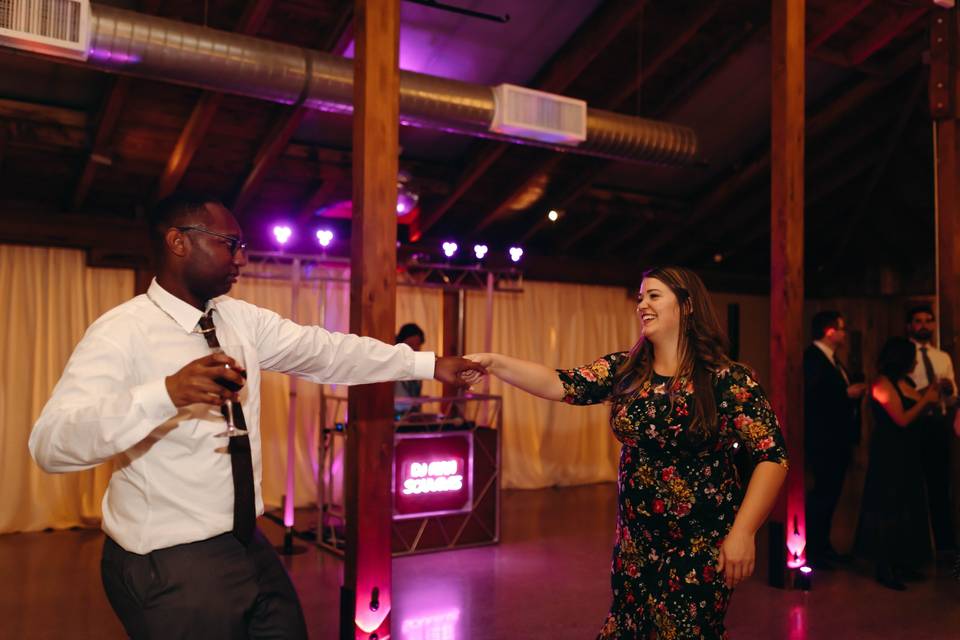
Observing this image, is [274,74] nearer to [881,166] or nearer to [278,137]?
[278,137]

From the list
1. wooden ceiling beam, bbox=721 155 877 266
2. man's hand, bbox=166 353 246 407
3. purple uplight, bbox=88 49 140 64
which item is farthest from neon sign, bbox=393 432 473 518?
wooden ceiling beam, bbox=721 155 877 266

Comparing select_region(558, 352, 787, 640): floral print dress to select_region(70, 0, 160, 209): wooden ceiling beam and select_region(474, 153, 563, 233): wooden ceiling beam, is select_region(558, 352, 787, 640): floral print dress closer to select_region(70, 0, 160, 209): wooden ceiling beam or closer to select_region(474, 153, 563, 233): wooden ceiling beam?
select_region(70, 0, 160, 209): wooden ceiling beam

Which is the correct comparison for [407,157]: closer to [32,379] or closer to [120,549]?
[32,379]

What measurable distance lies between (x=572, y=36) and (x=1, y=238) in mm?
4829

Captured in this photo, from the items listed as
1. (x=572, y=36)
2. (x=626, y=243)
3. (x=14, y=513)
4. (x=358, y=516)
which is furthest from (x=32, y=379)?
(x=626, y=243)

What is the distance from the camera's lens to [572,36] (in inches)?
239

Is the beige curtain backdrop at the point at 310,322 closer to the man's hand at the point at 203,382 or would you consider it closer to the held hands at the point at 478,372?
the held hands at the point at 478,372

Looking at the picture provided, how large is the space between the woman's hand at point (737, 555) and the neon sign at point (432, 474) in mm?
3577

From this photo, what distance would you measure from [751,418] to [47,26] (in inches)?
147

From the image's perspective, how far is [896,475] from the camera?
15.8 ft

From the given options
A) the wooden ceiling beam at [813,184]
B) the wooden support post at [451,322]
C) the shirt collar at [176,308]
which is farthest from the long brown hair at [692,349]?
the wooden ceiling beam at [813,184]

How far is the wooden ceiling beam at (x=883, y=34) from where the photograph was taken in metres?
6.30

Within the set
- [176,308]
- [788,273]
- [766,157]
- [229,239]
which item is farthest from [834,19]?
[176,308]

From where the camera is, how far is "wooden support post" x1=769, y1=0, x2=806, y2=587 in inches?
183
